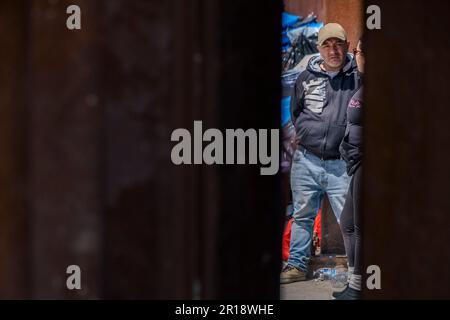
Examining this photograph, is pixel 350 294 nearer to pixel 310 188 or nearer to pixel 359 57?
pixel 310 188

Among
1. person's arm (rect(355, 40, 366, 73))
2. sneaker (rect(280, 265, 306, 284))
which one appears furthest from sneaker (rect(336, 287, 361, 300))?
person's arm (rect(355, 40, 366, 73))

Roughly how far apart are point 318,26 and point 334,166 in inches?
16.9

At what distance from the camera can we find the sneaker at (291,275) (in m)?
1.28

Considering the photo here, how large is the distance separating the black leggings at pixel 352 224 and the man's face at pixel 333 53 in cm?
33

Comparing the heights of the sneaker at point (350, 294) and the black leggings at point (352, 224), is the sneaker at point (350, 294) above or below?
below

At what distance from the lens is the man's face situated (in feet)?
4.64

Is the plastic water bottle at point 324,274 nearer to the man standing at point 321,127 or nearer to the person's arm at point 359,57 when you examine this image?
the man standing at point 321,127

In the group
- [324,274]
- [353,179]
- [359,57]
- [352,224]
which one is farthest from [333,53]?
[324,274]

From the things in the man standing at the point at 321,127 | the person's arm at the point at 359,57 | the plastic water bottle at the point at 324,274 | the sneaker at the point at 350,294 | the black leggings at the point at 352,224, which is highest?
the person's arm at the point at 359,57

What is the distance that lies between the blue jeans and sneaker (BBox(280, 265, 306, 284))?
2.9 inches

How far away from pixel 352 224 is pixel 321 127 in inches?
12.0

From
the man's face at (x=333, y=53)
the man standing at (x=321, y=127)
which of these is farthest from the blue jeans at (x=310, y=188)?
the man's face at (x=333, y=53)

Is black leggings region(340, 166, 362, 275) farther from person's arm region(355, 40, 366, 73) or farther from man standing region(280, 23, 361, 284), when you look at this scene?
person's arm region(355, 40, 366, 73)

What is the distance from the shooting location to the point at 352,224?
→ 4.53ft
